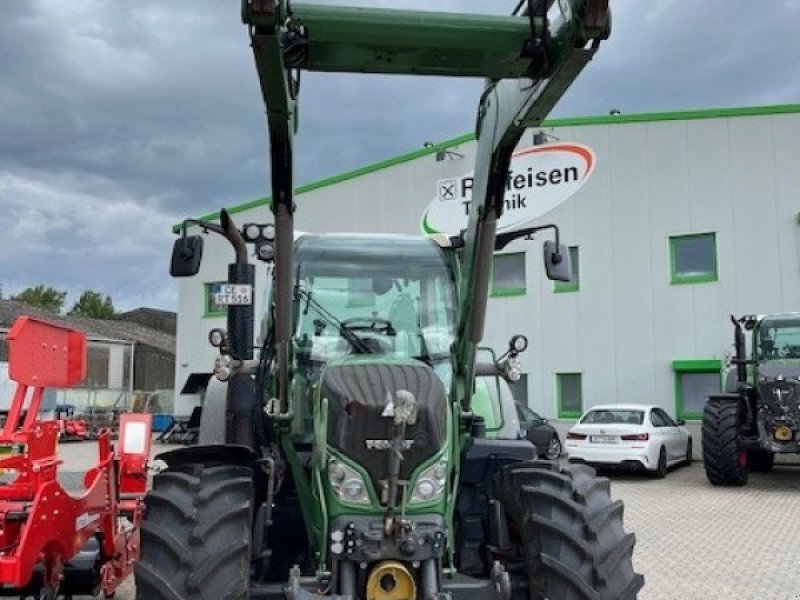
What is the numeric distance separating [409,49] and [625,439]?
1280cm

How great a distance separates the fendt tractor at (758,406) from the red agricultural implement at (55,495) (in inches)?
391

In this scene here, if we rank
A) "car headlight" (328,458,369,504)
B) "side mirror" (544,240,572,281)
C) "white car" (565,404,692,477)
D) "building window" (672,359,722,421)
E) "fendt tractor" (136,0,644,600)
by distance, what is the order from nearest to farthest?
"fendt tractor" (136,0,644,600) → "car headlight" (328,458,369,504) → "side mirror" (544,240,572,281) → "white car" (565,404,692,477) → "building window" (672,359,722,421)

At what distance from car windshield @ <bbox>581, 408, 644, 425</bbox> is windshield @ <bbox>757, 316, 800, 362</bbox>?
2.43m

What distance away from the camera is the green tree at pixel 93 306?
7056 centimetres

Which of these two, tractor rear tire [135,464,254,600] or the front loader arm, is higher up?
the front loader arm

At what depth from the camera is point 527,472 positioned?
436 cm

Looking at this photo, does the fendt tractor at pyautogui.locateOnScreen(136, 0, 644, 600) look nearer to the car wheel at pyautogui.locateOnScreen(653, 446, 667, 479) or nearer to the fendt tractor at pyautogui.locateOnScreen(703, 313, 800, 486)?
the fendt tractor at pyautogui.locateOnScreen(703, 313, 800, 486)

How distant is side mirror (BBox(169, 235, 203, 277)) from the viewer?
489cm

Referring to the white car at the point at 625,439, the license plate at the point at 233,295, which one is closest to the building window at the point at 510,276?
the white car at the point at 625,439

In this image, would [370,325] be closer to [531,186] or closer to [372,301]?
[372,301]

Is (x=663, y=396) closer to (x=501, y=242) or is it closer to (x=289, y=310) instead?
(x=501, y=242)

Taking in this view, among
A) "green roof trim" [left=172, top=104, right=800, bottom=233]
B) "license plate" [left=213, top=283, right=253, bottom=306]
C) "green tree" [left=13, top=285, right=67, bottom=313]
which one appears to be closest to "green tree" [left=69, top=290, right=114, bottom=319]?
"green tree" [left=13, top=285, right=67, bottom=313]

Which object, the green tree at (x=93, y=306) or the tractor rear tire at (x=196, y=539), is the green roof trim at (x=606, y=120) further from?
the green tree at (x=93, y=306)

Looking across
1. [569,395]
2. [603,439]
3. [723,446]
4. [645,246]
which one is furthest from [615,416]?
[645,246]
